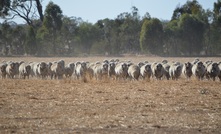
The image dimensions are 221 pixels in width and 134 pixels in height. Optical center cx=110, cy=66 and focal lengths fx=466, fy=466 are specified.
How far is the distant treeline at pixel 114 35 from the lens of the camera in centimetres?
9094

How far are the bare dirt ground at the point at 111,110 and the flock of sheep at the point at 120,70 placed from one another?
8.94m

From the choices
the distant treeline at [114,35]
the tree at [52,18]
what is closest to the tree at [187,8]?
the distant treeline at [114,35]

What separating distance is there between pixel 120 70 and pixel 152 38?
5514 cm

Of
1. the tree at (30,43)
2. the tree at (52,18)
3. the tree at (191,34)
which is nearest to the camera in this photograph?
the tree at (30,43)

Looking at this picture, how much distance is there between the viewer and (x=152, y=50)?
3546 inches

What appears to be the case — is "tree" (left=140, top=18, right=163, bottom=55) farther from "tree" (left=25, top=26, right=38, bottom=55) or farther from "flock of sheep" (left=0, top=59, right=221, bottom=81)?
"flock of sheep" (left=0, top=59, right=221, bottom=81)

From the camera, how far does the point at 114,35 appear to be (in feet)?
343

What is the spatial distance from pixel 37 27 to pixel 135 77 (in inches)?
2812

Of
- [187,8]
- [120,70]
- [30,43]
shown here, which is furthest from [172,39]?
[120,70]

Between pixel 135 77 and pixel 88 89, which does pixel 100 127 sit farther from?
pixel 135 77

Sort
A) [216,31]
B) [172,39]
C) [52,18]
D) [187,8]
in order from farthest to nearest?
[187,8]
[172,39]
[216,31]
[52,18]

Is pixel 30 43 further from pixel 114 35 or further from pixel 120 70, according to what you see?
pixel 120 70

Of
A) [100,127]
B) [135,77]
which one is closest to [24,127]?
[100,127]

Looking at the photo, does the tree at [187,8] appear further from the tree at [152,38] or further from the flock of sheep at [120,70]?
the flock of sheep at [120,70]
